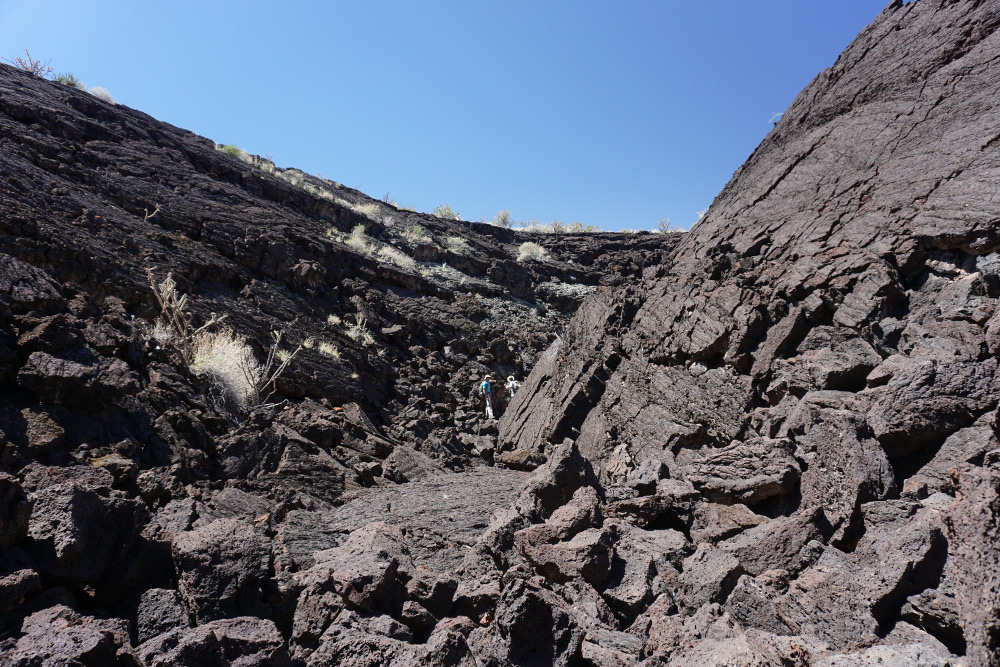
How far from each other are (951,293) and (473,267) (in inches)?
629

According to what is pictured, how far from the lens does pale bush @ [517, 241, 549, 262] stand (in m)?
23.2

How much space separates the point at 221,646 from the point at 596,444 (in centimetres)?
558

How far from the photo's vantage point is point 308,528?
17.8 feet

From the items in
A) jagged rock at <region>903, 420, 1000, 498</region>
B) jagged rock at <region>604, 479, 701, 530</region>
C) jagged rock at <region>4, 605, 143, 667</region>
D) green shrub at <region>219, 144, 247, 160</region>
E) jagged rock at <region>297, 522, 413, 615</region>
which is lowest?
jagged rock at <region>4, 605, 143, 667</region>

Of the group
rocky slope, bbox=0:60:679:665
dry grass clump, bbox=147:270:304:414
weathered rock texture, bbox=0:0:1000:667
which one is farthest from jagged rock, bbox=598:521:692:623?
dry grass clump, bbox=147:270:304:414

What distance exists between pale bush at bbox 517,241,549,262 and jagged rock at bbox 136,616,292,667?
20065 mm

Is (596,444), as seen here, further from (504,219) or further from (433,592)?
(504,219)

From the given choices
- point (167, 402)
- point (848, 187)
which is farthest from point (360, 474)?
point (848, 187)

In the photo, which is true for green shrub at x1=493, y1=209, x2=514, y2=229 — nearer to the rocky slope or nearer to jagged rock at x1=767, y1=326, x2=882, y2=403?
the rocky slope

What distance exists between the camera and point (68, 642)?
308 centimetres

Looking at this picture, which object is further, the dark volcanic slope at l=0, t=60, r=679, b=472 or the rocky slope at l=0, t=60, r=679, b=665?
the dark volcanic slope at l=0, t=60, r=679, b=472

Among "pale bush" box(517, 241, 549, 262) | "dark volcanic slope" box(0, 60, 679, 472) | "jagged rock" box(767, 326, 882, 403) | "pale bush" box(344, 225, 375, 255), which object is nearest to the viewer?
"jagged rock" box(767, 326, 882, 403)

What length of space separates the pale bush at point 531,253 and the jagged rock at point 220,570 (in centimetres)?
1942

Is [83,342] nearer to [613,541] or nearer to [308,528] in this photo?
[308,528]
